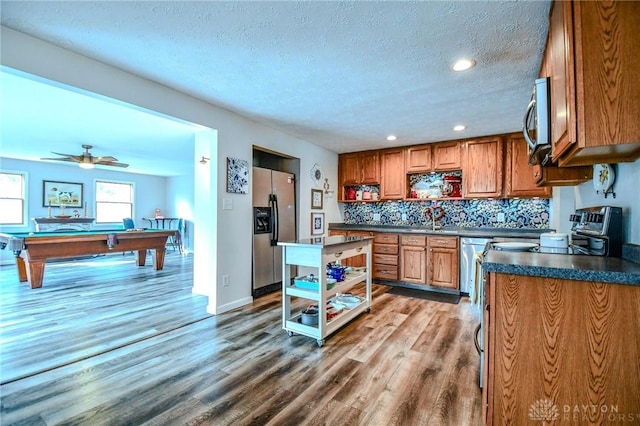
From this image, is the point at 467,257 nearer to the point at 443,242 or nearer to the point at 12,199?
the point at 443,242

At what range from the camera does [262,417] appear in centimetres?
157

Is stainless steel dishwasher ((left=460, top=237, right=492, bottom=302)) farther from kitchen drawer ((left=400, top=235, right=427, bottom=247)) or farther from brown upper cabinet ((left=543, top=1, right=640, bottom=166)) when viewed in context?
brown upper cabinet ((left=543, top=1, right=640, bottom=166))

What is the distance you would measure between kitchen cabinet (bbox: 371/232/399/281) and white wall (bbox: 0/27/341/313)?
1.18 m

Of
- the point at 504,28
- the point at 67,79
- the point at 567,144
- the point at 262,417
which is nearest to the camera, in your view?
the point at 567,144

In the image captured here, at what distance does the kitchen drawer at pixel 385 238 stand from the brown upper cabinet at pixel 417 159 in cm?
110

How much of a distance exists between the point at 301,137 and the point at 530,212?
137 inches

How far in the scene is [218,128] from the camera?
10.5ft

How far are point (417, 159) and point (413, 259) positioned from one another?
5.25 ft

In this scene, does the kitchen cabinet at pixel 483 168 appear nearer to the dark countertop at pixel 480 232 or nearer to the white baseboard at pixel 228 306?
the dark countertop at pixel 480 232

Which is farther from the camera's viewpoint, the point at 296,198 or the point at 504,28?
the point at 296,198

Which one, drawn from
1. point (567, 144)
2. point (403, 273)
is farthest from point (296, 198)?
point (567, 144)

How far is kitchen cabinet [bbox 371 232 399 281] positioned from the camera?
4516 millimetres

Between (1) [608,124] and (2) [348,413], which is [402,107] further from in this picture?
(2) [348,413]

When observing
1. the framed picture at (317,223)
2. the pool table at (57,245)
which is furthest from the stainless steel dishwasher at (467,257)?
the pool table at (57,245)
